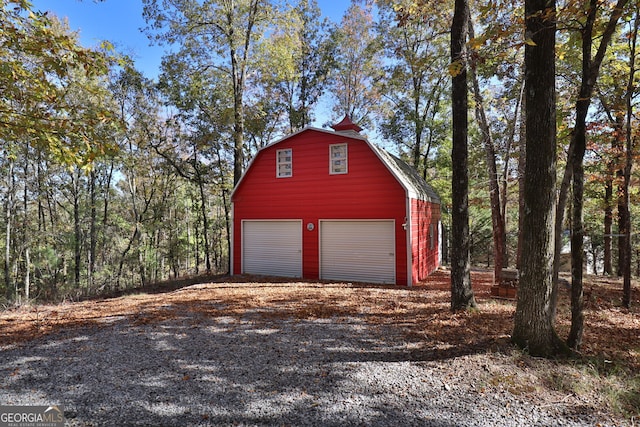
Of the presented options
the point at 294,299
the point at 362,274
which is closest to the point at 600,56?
the point at 294,299

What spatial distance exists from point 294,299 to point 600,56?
6.85 metres

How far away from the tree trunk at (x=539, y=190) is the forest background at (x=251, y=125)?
306 centimetres

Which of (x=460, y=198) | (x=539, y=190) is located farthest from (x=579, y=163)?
(x=460, y=198)

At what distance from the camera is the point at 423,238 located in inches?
435

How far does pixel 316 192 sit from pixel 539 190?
24.5ft

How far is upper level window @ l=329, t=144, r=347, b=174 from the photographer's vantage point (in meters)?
10.4

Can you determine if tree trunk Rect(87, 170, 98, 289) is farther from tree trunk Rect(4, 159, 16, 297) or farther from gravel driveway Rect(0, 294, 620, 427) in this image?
gravel driveway Rect(0, 294, 620, 427)

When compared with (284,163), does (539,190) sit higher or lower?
lower

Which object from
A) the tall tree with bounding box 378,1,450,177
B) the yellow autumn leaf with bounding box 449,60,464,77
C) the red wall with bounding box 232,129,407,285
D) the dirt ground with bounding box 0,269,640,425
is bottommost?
the dirt ground with bounding box 0,269,640,425

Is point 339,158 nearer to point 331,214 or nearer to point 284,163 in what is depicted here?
point 331,214

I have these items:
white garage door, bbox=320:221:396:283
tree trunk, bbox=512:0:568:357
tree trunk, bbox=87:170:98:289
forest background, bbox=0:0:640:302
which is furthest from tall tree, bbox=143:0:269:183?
tree trunk, bbox=512:0:568:357

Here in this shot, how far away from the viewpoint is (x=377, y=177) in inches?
389

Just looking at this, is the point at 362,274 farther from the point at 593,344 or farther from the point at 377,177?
the point at 593,344

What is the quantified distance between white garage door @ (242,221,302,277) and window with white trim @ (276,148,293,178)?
70.0 inches
